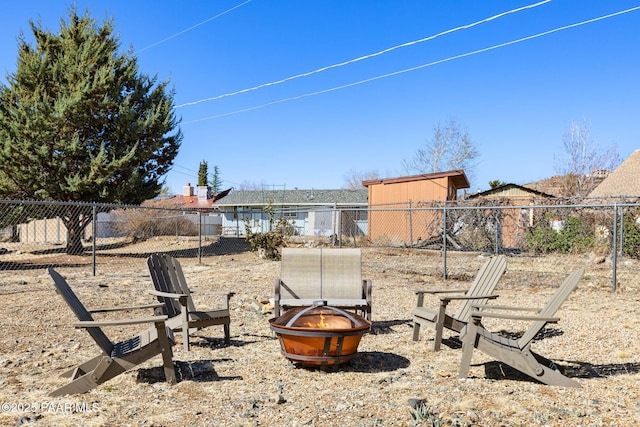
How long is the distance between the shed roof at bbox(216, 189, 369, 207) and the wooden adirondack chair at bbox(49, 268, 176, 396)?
32.4 m

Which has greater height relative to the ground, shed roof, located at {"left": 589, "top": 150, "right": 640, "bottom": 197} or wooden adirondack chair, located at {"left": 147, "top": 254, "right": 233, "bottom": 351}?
shed roof, located at {"left": 589, "top": 150, "right": 640, "bottom": 197}

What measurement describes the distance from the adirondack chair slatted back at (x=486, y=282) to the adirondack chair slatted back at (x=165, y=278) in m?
3.14

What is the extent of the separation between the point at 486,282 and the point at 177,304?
137 inches

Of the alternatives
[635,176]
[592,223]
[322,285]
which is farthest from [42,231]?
[635,176]

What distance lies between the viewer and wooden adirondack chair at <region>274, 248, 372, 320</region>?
6.32 meters

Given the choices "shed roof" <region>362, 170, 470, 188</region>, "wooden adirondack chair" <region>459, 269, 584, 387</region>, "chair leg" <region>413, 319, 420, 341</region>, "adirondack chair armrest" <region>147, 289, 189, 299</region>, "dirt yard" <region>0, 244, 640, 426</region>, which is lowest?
"dirt yard" <region>0, 244, 640, 426</region>

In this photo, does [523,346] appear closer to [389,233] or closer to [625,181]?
[389,233]

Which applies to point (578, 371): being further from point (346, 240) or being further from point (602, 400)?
point (346, 240)

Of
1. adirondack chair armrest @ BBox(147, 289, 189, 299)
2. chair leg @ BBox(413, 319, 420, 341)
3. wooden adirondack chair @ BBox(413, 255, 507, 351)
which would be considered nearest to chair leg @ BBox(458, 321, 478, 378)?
wooden adirondack chair @ BBox(413, 255, 507, 351)

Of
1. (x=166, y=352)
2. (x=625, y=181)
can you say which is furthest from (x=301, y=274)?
(x=625, y=181)

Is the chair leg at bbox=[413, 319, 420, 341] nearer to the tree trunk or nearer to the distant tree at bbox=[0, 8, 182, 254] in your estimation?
the distant tree at bbox=[0, 8, 182, 254]

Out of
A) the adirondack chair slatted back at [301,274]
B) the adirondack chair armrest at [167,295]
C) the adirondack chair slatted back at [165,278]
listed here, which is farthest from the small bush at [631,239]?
the adirondack chair armrest at [167,295]

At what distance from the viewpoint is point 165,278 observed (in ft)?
18.0

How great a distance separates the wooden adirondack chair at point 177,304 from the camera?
4984 millimetres
